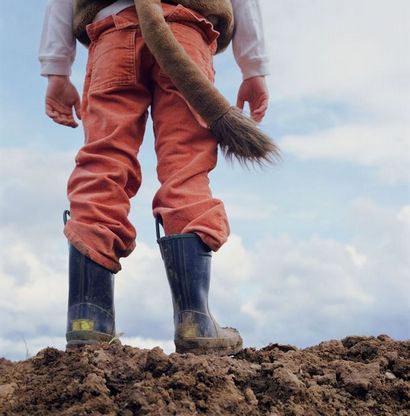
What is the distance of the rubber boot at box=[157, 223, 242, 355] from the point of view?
2.71 m

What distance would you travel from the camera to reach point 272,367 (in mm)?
2381

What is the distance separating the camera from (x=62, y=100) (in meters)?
3.33

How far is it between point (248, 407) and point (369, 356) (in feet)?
2.57

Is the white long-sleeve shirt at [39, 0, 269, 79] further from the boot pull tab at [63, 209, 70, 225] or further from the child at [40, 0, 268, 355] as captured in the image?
the boot pull tab at [63, 209, 70, 225]

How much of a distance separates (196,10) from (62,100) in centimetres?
79

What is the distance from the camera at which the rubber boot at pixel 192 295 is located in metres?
2.71

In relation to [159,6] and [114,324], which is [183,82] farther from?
[114,324]

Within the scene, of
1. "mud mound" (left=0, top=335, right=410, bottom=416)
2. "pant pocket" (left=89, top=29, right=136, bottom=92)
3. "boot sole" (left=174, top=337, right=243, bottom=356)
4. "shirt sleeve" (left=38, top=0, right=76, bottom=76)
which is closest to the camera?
"mud mound" (left=0, top=335, right=410, bottom=416)

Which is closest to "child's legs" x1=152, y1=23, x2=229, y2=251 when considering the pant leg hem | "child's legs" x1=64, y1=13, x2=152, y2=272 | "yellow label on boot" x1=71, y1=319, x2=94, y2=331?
"child's legs" x1=64, y1=13, x2=152, y2=272

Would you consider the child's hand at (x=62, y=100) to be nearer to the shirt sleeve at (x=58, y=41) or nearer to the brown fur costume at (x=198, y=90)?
the shirt sleeve at (x=58, y=41)

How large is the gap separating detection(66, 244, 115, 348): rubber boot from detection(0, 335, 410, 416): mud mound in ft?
0.62

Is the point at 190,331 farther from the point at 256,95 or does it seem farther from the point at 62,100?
the point at 62,100

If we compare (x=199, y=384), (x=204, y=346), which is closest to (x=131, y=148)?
(x=204, y=346)

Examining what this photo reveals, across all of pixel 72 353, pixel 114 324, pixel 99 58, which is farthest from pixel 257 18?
pixel 72 353
